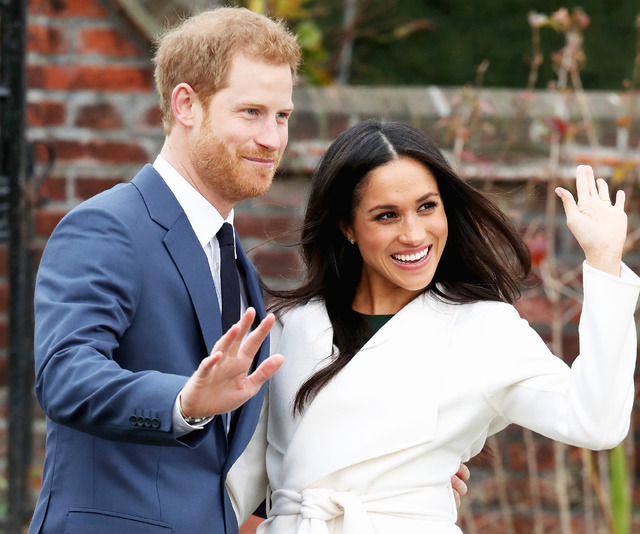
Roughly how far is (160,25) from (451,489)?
2324mm

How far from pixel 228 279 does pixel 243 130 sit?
0.37m

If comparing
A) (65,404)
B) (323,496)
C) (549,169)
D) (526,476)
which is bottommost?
(526,476)

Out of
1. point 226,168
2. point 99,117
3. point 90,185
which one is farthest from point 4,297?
point 226,168

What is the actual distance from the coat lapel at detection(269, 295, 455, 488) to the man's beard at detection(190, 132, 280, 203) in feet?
1.67

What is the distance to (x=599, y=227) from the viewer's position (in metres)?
2.46

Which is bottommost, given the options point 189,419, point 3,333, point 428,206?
point 3,333

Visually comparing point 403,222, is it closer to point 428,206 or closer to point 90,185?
point 428,206

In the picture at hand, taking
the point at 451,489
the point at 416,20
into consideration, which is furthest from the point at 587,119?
the point at 451,489

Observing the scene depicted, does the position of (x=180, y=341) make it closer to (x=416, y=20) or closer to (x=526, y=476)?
(x=526, y=476)

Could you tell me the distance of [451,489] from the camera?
2.75 meters

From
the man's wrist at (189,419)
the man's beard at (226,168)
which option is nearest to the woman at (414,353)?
the man's beard at (226,168)

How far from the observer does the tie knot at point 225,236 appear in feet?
8.59

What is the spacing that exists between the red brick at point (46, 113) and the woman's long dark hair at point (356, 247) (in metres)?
1.47

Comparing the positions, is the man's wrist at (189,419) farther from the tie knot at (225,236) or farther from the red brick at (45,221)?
the red brick at (45,221)
